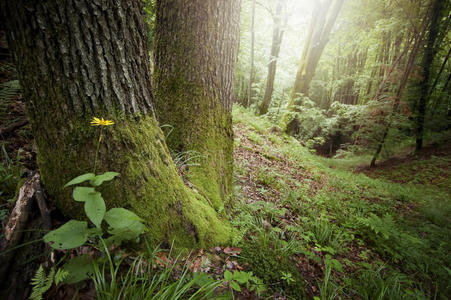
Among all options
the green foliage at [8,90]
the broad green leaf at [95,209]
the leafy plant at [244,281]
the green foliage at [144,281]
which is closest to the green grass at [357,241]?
the leafy plant at [244,281]

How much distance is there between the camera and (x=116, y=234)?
1.15 meters

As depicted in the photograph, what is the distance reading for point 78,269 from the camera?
1.02 meters

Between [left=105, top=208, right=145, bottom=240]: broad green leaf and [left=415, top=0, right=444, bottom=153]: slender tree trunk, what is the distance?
11201mm

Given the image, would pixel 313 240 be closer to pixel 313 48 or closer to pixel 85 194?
pixel 85 194

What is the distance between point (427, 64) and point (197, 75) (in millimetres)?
10589

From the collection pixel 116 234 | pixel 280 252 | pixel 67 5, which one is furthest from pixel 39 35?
pixel 280 252

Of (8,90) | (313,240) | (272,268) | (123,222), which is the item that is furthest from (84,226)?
(8,90)

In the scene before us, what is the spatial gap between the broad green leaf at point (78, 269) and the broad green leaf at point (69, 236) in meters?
0.15

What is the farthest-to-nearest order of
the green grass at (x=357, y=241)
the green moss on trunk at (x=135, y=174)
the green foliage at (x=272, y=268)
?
the green grass at (x=357, y=241), the green foliage at (x=272, y=268), the green moss on trunk at (x=135, y=174)

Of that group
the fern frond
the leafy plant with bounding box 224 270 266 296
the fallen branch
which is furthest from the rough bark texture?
the fern frond

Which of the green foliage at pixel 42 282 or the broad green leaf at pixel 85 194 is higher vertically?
the broad green leaf at pixel 85 194

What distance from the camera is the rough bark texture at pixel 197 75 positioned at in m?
2.08

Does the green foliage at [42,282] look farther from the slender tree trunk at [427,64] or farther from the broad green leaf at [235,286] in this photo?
the slender tree trunk at [427,64]

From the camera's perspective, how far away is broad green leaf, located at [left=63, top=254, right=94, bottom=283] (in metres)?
0.99
